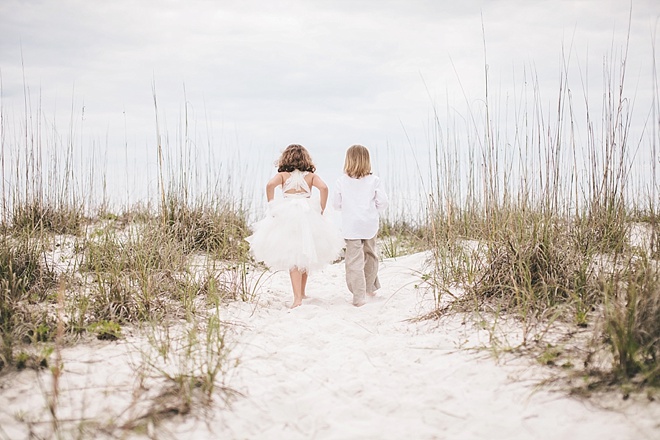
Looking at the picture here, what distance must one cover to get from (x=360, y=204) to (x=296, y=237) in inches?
20.7

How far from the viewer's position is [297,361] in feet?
7.32

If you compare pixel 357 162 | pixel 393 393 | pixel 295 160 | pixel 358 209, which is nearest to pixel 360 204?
pixel 358 209

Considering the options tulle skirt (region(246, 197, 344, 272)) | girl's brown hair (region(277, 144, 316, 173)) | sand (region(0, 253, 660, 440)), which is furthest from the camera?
girl's brown hair (region(277, 144, 316, 173))

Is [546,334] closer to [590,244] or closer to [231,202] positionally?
[590,244]

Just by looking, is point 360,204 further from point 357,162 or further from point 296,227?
point 296,227

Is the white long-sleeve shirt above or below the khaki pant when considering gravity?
above

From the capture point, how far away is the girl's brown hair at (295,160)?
3445mm

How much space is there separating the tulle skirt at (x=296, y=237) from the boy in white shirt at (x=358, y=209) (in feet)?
0.39

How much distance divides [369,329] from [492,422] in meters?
1.16

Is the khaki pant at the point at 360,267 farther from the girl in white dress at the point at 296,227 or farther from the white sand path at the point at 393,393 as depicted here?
the white sand path at the point at 393,393

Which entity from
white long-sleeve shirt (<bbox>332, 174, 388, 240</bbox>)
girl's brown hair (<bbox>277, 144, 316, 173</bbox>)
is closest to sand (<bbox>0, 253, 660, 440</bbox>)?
white long-sleeve shirt (<bbox>332, 174, 388, 240</bbox>)

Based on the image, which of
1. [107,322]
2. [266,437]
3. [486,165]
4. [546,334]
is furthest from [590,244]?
[107,322]

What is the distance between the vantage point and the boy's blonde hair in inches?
138

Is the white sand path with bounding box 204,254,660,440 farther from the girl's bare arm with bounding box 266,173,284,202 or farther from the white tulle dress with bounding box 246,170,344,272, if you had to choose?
the girl's bare arm with bounding box 266,173,284,202
